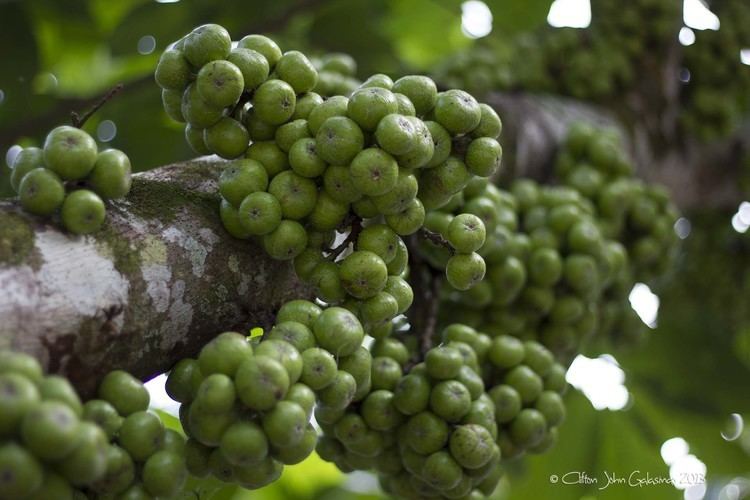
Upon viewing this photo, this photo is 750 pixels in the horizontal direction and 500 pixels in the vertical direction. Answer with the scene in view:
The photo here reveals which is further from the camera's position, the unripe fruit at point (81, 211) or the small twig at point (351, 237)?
the small twig at point (351, 237)

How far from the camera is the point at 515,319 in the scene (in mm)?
2469

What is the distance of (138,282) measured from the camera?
147 cm

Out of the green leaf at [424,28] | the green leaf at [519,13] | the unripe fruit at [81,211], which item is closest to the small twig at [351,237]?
the unripe fruit at [81,211]

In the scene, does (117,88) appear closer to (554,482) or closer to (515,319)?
(515,319)

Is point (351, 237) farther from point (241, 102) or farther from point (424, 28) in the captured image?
point (424, 28)

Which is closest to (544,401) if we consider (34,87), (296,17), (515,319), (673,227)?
(515,319)

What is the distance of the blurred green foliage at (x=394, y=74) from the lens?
3312mm

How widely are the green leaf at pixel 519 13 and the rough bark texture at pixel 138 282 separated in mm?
1955

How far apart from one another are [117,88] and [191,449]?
29.4 inches

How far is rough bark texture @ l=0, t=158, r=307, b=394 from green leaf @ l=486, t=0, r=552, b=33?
1955mm

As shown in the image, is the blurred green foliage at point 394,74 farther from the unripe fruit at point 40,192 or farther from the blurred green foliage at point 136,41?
the unripe fruit at point 40,192

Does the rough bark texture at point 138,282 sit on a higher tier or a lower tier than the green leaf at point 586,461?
higher

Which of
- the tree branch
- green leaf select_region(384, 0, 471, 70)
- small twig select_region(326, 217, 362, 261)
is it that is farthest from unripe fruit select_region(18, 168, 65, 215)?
green leaf select_region(384, 0, 471, 70)

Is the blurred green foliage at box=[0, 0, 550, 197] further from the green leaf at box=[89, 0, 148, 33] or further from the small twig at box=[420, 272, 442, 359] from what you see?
the small twig at box=[420, 272, 442, 359]
